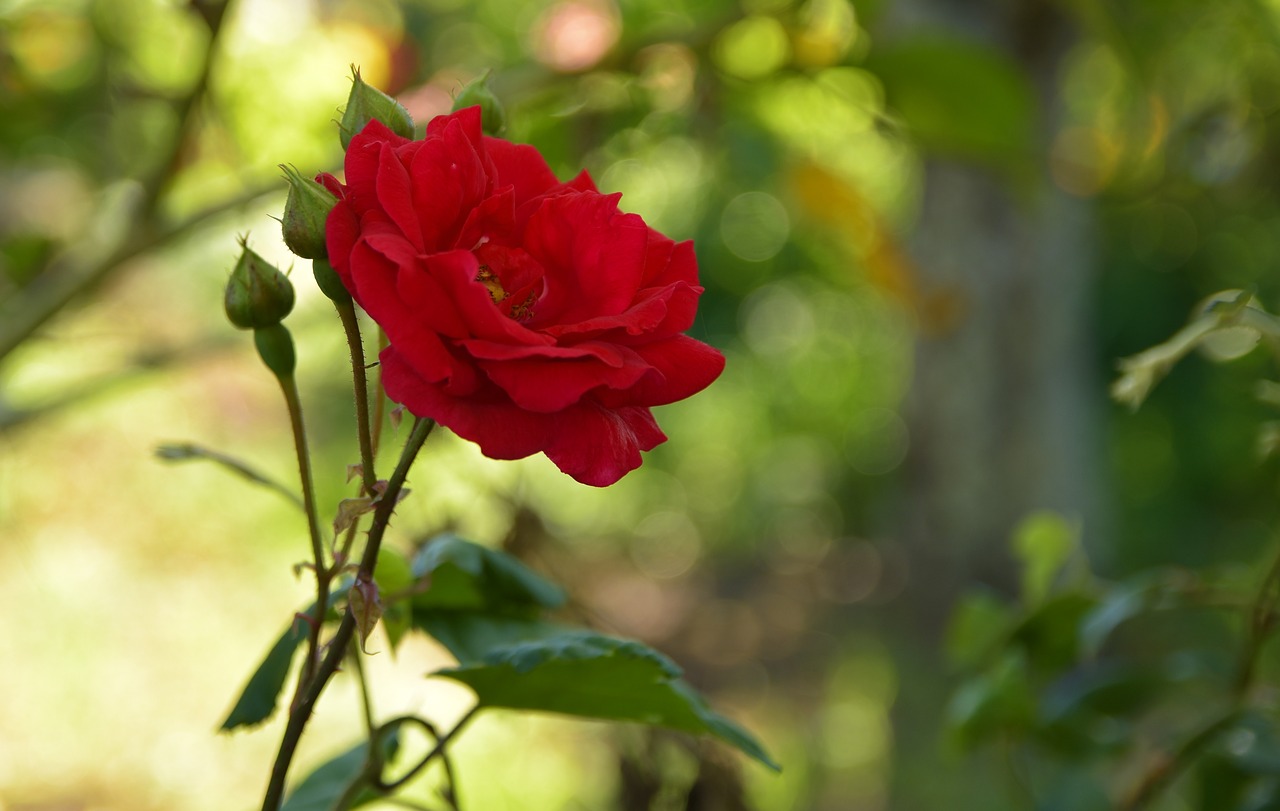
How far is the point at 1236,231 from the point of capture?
338 centimetres

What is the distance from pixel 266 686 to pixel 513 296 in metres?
0.13

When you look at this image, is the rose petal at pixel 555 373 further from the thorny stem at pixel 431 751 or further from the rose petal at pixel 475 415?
the thorny stem at pixel 431 751

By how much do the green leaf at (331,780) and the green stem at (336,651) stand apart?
3.3 inches

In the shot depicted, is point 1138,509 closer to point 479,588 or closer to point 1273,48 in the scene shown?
point 1273,48

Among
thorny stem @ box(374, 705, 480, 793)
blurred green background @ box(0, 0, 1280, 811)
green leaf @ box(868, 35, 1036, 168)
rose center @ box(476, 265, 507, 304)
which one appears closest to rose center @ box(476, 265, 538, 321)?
rose center @ box(476, 265, 507, 304)

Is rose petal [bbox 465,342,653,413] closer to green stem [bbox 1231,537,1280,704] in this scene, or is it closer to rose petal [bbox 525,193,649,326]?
rose petal [bbox 525,193,649,326]

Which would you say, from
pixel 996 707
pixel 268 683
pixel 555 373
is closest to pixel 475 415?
pixel 555 373

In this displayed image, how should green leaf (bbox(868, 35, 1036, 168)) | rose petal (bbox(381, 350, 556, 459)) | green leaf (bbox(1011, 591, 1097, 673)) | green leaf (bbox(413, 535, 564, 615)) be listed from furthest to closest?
green leaf (bbox(868, 35, 1036, 168)), green leaf (bbox(1011, 591, 1097, 673)), green leaf (bbox(413, 535, 564, 615)), rose petal (bbox(381, 350, 556, 459))

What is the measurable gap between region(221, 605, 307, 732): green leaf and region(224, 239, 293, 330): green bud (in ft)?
0.27

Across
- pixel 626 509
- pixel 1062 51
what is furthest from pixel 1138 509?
pixel 1062 51

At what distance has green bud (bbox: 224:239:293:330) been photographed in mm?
249

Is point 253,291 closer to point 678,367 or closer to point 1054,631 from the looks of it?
point 678,367

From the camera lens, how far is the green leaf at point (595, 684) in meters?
0.28

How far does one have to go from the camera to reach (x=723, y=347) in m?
3.43
